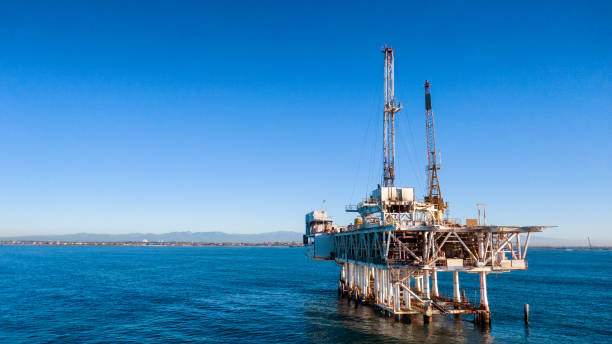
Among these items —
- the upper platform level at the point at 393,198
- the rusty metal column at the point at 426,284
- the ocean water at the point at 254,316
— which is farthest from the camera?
the upper platform level at the point at 393,198

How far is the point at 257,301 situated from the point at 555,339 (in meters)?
Answer: 45.1

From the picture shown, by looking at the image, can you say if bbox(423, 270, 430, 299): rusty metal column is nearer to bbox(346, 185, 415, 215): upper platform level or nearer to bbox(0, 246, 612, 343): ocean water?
bbox(0, 246, 612, 343): ocean water

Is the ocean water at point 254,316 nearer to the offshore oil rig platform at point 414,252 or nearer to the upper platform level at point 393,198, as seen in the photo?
the offshore oil rig platform at point 414,252

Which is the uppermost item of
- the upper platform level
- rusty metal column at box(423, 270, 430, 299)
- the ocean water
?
the upper platform level

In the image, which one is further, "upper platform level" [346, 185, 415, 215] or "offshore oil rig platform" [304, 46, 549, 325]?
"upper platform level" [346, 185, 415, 215]

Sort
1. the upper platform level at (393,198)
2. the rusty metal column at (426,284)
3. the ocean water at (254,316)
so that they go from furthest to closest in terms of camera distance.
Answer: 1. the upper platform level at (393,198)
2. the rusty metal column at (426,284)
3. the ocean water at (254,316)

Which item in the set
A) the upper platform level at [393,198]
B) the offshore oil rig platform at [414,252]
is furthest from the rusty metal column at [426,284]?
the upper platform level at [393,198]

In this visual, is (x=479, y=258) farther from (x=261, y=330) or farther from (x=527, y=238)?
(x=261, y=330)

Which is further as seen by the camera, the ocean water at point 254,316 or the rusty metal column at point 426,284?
the rusty metal column at point 426,284

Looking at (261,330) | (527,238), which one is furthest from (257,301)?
(527,238)

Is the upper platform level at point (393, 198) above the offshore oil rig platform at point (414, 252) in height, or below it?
above

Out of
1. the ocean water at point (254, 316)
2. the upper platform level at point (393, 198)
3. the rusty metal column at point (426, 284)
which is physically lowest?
the ocean water at point (254, 316)

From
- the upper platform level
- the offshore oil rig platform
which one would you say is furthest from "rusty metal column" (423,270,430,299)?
the upper platform level

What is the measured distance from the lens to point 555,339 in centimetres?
4678
